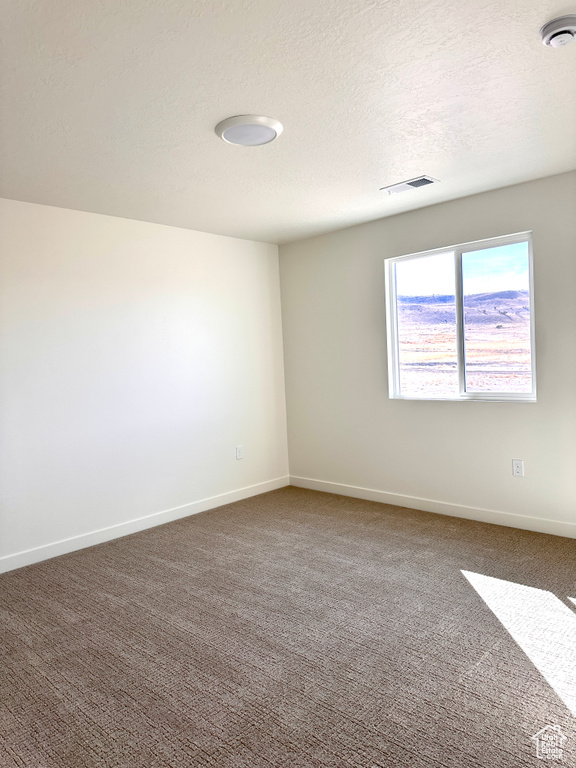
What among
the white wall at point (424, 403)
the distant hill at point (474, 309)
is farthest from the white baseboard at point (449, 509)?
the distant hill at point (474, 309)

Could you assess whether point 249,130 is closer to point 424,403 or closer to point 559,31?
point 559,31

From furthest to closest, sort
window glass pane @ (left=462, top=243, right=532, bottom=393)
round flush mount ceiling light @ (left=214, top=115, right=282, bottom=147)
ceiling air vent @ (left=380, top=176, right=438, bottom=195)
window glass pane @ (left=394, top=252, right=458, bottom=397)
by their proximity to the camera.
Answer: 1. window glass pane @ (left=394, top=252, right=458, bottom=397)
2. window glass pane @ (left=462, top=243, right=532, bottom=393)
3. ceiling air vent @ (left=380, top=176, right=438, bottom=195)
4. round flush mount ceiling light @ (left=214, top=115, right=282, bottom=147)

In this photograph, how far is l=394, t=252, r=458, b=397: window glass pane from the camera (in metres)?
4.34

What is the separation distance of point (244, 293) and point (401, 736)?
4.00 meters

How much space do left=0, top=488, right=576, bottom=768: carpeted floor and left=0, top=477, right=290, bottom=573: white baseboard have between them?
0.37 ft

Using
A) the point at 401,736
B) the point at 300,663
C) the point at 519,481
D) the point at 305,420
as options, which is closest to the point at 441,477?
the point at 519,481

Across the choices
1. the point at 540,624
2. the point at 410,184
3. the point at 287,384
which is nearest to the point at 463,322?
the point at 410,184

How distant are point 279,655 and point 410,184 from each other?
300cm

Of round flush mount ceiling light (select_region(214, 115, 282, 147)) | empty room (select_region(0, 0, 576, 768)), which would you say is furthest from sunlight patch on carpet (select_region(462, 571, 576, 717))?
round flush mount ceiling light (select_region(214, 115, 282, 147))

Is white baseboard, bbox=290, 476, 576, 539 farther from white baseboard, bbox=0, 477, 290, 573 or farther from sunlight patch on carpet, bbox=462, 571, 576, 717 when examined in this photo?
sunlight patch on carpet, bbox=462, 571, 576, 717

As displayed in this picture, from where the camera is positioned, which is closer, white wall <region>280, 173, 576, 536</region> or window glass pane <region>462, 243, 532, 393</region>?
white wall <region>280, 173, 576, 536</region>

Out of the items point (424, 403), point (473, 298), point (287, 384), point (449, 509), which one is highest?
point (473, 298)

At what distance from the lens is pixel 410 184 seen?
3709mm

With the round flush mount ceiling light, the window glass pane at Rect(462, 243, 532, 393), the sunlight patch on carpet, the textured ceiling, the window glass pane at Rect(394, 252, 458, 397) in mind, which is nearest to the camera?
the textured ceiling
